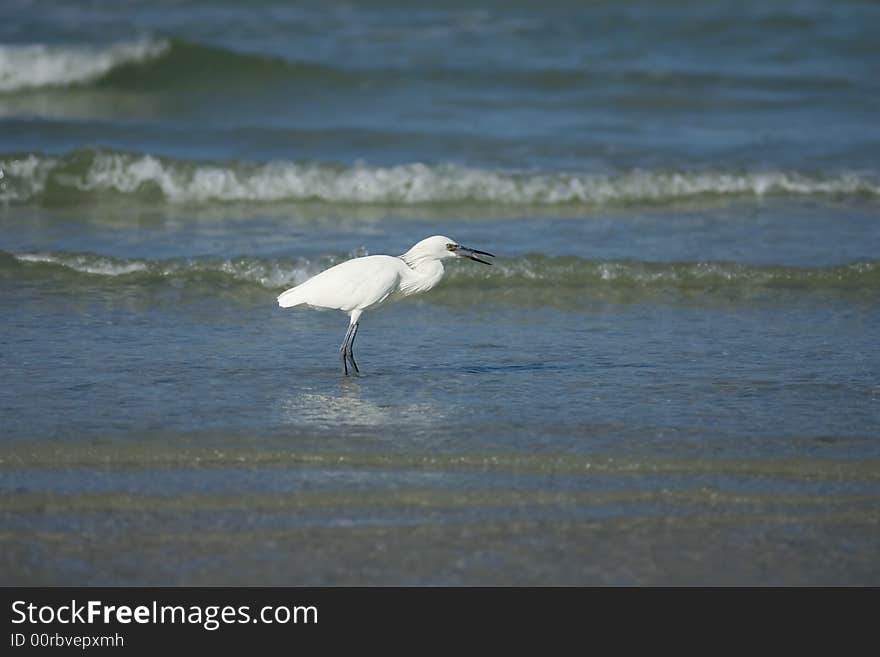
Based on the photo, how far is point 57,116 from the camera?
14445 millimetres

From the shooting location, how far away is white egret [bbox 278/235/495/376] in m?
6.93

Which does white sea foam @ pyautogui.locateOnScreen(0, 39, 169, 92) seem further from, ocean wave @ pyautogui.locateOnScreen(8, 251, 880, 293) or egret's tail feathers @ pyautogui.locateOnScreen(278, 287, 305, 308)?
egret's tail feathers @ pyautogui.locateOnScreen(278, 287, 305, 308)

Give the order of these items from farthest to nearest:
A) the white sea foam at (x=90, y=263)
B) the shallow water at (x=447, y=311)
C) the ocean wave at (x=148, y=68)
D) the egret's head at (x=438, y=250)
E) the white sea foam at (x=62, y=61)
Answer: the ocean wave at (x=148, y=68)
the white sea foam at (x=62, y=61)
the white sea foam at (x=90, y=263)
the egret's head at (x=438, y=250)
the shallow water at (x=447, y=311)

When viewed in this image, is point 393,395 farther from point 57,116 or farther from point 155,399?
point 57,116

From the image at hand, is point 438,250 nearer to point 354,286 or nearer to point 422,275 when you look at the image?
point 422,275

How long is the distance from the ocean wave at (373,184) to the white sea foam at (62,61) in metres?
4.58

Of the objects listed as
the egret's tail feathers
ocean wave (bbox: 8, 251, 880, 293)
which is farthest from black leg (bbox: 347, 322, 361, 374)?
ocean wave (bbox: 8, 251, 880, 293)

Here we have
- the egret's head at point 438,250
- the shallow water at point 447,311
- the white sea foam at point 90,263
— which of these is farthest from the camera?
the white sea foam at point 90,263

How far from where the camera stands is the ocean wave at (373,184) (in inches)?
Answer: 449

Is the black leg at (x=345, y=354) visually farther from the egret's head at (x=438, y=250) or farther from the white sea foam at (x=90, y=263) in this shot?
the white sea foam at (x=90, y=263)

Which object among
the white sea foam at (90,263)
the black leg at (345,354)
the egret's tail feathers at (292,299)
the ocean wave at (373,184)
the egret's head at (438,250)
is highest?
the ocean wave at (373,184)

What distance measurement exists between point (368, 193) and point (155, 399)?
5768 mm

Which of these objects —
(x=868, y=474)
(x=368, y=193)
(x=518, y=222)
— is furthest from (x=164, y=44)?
(x=868, y=474)

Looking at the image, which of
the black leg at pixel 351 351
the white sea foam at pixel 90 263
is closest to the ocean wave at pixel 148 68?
the white sea foam at pixel 90 263
